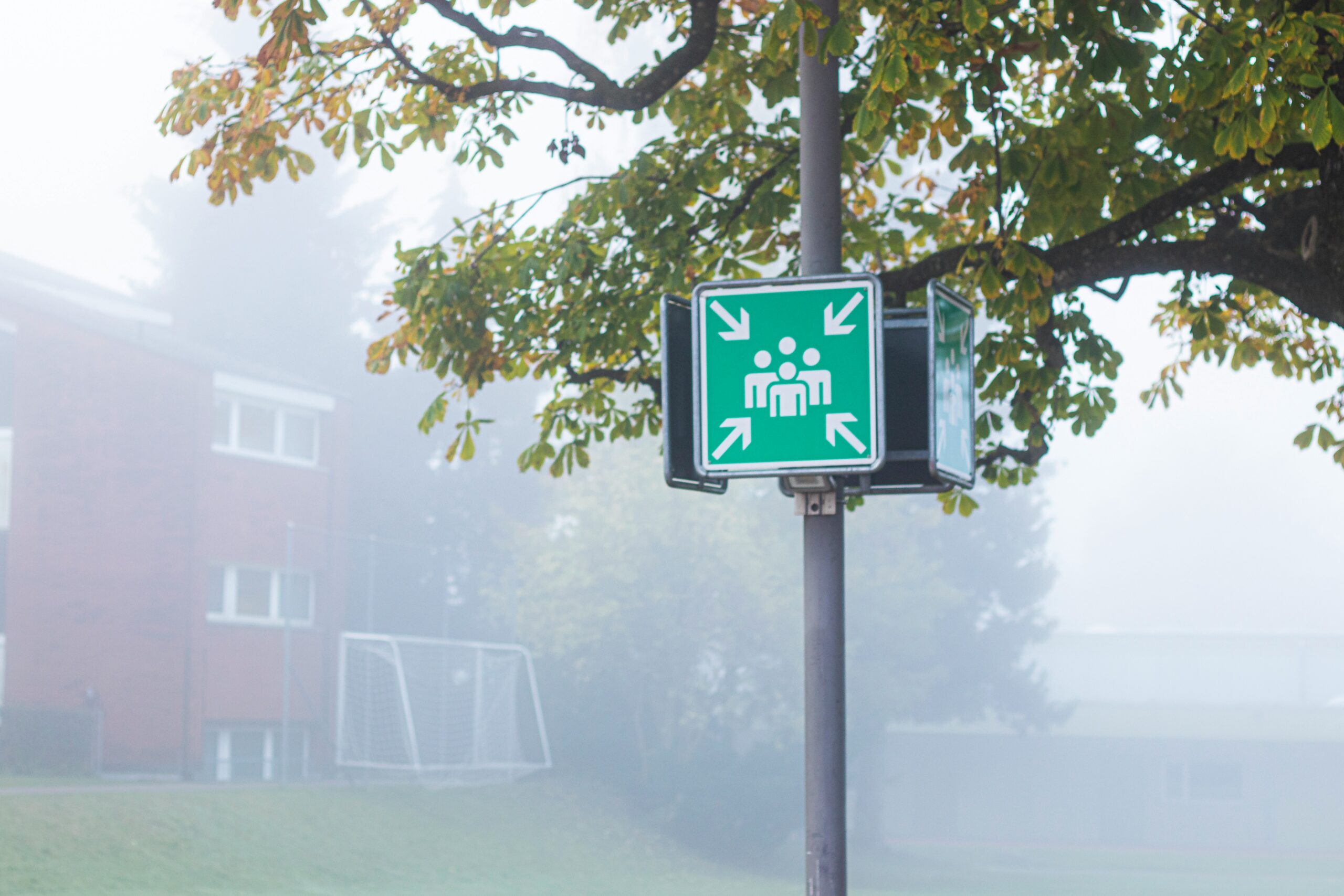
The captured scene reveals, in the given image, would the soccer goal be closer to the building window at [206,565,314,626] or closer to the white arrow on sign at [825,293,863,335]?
the building window at [206,565,314,626]

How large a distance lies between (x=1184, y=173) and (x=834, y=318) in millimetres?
7213

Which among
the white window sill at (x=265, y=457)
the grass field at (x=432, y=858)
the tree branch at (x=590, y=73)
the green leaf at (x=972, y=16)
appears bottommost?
the grass field at (x=432, y=858)

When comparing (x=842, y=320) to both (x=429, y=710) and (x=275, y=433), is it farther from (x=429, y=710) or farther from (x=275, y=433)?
(x=429, y=710)

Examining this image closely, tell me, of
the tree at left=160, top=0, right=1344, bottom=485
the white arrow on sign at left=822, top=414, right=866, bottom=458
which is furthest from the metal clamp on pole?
the tree at left=160, top=0, right=1344, bottom=485

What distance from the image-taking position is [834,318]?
5.05 m

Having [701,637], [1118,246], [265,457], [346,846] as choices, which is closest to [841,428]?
[1118,246]

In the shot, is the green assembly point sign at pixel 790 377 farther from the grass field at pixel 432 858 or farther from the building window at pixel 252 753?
the building window at pixel 252 753

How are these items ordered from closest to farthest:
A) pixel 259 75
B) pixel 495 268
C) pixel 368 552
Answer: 1. pixel 259 75
2. pixel 495 268
3. pixel 368 552

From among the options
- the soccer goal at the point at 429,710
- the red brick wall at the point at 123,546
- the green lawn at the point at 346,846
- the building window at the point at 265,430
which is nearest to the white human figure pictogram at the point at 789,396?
the green lawn at the point at 346,846

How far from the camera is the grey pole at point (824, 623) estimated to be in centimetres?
502

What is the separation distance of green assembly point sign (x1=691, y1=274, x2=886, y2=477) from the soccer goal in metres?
32.8

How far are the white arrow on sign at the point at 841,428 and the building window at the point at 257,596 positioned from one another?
33059 mm

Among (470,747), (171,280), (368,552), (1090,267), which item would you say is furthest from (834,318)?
(171,280)

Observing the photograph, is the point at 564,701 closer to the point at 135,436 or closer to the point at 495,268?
the point at 135,436
